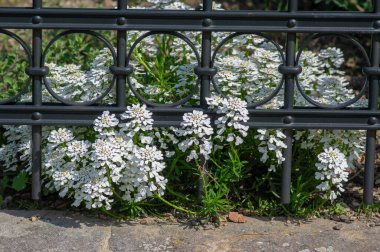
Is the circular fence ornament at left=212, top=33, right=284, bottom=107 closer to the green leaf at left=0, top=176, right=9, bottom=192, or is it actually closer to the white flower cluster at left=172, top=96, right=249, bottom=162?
Answer: the white flower cluster at left=172, top=96, right=249, bottom=162

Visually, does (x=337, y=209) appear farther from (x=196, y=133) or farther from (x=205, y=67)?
(x=205, y=67)

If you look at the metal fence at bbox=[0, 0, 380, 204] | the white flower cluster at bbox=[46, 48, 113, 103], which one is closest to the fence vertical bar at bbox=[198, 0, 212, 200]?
the metal fence at bbox=[0, 0, 380, 204]

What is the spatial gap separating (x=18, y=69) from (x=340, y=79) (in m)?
1.89

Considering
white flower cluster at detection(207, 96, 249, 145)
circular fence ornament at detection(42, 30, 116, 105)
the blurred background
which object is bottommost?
white flower cluster at detection(207, 96, 249, 145)

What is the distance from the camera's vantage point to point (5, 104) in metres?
3.93

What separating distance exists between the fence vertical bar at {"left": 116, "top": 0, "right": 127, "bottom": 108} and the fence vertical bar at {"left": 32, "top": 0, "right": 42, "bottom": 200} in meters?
0.37

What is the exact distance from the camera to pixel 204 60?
3.81 meters

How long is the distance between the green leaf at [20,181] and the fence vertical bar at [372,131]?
5.44 ft

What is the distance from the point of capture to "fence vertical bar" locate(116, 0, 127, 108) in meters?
3.76

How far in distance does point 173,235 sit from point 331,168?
0.77m

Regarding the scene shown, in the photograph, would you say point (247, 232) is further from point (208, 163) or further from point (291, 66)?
point (291, 66)

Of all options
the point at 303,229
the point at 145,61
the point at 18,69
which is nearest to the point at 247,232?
the point at 303,229

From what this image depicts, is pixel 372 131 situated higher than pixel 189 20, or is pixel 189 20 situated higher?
pixel 189 20

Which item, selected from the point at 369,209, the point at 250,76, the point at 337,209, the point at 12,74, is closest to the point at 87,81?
the point at 250,76
